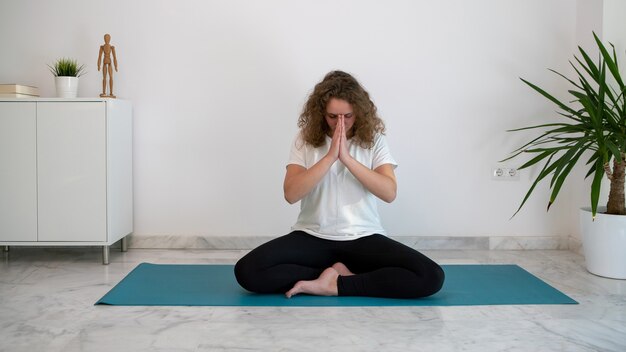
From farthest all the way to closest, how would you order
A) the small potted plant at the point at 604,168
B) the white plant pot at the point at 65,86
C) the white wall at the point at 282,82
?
the white wall at the point at 282,82, the white plant pot at the point at 65,86, the small potted plant at the point at 604,168

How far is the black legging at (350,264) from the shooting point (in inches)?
113

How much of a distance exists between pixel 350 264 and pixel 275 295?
0.37 m

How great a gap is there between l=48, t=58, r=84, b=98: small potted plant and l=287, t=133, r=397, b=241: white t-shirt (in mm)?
1528

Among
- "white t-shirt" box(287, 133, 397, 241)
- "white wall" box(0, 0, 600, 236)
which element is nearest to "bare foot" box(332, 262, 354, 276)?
"white t-shirt" box(287, 133, 397, 241)

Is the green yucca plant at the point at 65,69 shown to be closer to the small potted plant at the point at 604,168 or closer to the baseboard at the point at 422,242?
the baseboard at the point at 422,242

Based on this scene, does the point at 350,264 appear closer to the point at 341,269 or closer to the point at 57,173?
the point at 341,269

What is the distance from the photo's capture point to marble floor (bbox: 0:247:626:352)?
7.57ft

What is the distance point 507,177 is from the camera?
421cm

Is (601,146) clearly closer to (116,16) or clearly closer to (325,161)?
(325,161)

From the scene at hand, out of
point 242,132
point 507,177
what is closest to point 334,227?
point 242,132

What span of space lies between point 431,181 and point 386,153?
3.85ft

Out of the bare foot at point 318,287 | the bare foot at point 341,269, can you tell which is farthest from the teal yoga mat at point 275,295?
the bare foot at point 341,269

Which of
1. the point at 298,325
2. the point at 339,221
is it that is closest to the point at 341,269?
the point at 339,221

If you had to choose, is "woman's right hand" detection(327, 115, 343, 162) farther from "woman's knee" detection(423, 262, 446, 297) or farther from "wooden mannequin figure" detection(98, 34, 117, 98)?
"wooden mannequin figure" detection(98, 34, 117, 98)
